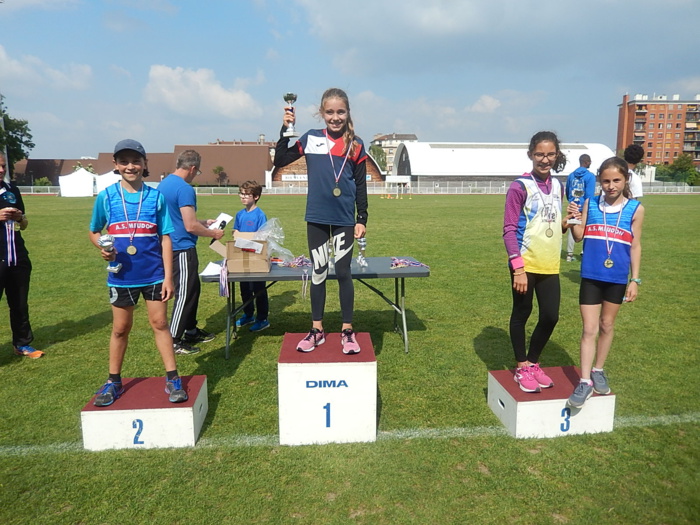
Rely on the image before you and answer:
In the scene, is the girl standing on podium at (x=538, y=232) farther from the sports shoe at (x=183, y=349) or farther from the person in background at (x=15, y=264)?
the person in background at (x=15, y=264)

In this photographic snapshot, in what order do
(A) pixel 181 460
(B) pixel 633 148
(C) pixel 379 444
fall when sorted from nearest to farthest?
(A) pixel 181 460 → (C) pixel 379 444 → (B) pixel 633 148

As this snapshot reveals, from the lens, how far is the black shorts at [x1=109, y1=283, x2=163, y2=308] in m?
3.42

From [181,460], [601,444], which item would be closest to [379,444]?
[181,460]

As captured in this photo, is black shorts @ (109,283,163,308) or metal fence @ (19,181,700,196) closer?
black shorts @ (109,283,163,308)

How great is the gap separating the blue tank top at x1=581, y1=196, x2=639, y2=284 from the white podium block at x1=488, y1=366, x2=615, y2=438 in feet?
2.90

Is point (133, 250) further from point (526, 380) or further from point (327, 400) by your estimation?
point (526, 380)

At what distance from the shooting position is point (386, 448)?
3.34 metres

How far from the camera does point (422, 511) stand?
8.77 feet

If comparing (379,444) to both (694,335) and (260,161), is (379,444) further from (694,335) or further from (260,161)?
(260,161)

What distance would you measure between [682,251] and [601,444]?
448 inches

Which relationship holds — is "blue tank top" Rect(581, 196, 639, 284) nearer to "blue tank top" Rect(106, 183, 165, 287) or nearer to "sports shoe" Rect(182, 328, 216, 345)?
"blue tank top" Rect(106, 183, 165, 287)

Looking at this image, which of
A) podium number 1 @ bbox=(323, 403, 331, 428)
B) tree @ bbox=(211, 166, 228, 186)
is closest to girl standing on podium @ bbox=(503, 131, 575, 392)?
podium number 1 @ bbox=(323, 403, 331, 428)

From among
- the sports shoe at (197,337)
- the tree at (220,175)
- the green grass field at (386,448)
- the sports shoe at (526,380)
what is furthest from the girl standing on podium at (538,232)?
the tree at (220,175)

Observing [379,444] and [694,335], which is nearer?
[379,444]
